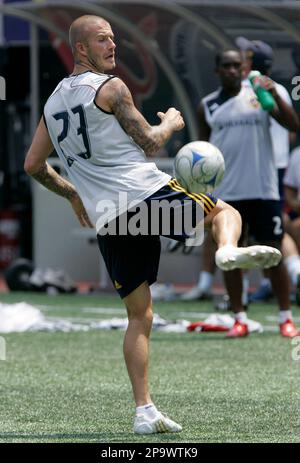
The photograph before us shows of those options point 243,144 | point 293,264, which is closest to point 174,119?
point 243,144

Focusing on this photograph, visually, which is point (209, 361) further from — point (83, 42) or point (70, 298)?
point (70, 298)

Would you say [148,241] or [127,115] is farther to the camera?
[148,241]

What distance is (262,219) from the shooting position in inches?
447

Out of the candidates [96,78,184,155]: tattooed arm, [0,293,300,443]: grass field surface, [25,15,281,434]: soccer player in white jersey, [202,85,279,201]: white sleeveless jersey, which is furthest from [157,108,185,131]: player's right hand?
[202,85,279,201]: white sleeveless jersey

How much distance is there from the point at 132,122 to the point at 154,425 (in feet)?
5.05

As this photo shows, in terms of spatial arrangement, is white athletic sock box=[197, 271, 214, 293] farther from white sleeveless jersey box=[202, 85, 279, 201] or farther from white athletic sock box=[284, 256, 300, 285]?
white sleeveless jersey box=[202, 85, 279, 201]

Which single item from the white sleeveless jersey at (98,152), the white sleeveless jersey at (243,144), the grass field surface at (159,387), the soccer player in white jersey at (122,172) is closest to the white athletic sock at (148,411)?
the soccer player in white jersey at (122,172)

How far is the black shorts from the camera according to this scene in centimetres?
1130

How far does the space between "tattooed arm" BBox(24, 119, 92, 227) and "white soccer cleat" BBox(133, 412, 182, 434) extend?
1179 mm

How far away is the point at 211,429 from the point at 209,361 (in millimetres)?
2902

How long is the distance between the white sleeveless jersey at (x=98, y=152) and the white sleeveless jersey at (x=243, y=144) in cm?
461

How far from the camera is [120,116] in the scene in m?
6.71

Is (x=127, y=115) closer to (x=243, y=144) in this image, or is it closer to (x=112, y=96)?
(x=112, y=96)

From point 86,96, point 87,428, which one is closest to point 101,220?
point 86,96
